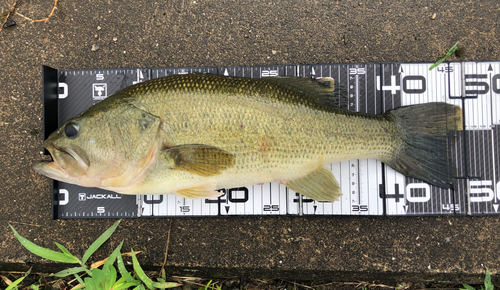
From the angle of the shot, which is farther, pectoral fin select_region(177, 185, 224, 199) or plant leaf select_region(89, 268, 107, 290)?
pectoral fin select_region(177, 185, 224, 199)

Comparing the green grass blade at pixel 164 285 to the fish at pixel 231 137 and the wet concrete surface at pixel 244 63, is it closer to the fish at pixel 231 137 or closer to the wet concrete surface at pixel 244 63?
the wet concrete surface at pixel 244 63

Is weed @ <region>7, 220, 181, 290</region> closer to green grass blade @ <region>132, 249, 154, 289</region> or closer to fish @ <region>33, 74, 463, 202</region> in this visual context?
green grass blade @ <region>132, 249, 154, 289</region>

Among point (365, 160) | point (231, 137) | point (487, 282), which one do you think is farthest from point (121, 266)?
point (487, 282)

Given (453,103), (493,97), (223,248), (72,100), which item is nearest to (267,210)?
(223,248)

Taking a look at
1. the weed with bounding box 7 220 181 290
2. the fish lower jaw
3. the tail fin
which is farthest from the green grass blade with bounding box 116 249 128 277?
the tail fin

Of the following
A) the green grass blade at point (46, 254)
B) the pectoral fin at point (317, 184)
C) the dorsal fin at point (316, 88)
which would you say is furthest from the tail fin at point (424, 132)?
the green grass blade at point (46, 254)

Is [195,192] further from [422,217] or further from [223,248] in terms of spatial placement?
[422,217]
